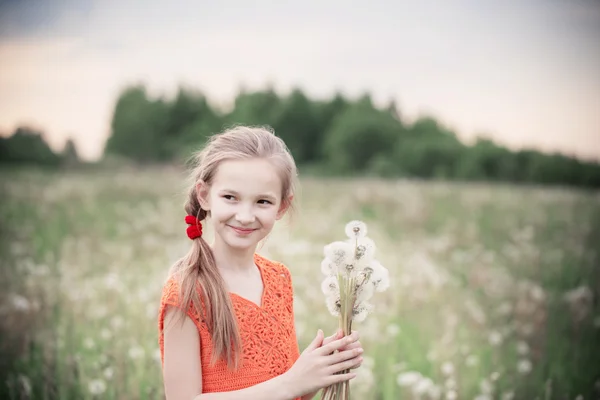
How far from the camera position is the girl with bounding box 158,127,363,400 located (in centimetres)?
159

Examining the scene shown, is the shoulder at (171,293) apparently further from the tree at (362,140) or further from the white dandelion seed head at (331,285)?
the tree at (362,140)

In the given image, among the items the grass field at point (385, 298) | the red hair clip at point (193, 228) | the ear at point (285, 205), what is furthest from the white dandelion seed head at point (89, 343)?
the ear at point (285, 205)

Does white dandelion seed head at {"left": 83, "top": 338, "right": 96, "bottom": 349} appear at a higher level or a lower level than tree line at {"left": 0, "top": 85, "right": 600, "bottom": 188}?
lower

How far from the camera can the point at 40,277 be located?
4477 mm

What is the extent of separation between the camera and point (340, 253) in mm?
1502

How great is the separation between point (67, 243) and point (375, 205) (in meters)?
4.97

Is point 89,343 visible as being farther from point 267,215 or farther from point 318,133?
point 318,133

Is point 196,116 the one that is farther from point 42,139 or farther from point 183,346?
point 183,346

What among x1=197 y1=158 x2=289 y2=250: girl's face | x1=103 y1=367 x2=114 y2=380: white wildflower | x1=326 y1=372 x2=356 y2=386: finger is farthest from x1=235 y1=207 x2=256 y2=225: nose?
x1=103 y1=367 x2=114 y2=380: white wildflower

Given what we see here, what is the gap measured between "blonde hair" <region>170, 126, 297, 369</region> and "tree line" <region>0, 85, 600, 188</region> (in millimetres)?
15920

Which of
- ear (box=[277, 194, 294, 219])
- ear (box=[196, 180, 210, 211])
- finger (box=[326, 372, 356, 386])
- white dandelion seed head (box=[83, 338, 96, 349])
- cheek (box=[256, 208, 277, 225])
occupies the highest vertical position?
ear (box=[196, 180, 210, 211])

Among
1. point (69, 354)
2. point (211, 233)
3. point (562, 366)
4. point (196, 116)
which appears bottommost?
point (562, 366)

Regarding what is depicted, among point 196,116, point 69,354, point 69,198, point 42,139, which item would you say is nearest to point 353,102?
point 196,116

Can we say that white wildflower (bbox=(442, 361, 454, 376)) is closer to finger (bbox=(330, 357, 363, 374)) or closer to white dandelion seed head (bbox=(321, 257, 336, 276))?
finger (bbox=(330, 357, 363, 374))
